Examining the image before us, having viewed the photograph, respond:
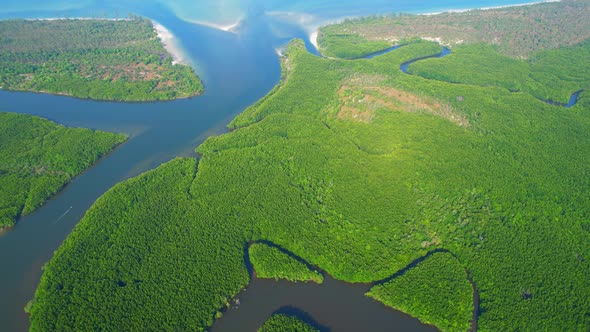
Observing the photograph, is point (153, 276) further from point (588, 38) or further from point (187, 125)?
point (588, 38)

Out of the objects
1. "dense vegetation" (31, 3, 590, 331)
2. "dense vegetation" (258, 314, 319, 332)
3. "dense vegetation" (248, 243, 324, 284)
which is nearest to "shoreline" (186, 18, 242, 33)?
"dense vegetation" (31, 3, 590, 331)

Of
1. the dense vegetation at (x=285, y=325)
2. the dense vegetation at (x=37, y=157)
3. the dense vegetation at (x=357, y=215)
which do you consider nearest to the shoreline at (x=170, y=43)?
the dense vegetation at (x=37, y=157)

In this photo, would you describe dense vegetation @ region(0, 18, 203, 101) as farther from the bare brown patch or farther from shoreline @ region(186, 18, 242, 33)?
the bare brown patch

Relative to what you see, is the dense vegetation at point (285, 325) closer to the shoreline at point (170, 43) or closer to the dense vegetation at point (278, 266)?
the dense vegetation at point (278, 266)

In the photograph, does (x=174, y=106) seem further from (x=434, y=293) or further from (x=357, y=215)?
(x=434, y=293)

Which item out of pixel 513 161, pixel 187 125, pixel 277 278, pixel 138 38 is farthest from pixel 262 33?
pixel 277 278

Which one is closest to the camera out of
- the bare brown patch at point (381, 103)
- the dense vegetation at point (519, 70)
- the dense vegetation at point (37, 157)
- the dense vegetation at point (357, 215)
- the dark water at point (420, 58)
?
the dense vegetation at point (357, 215)
